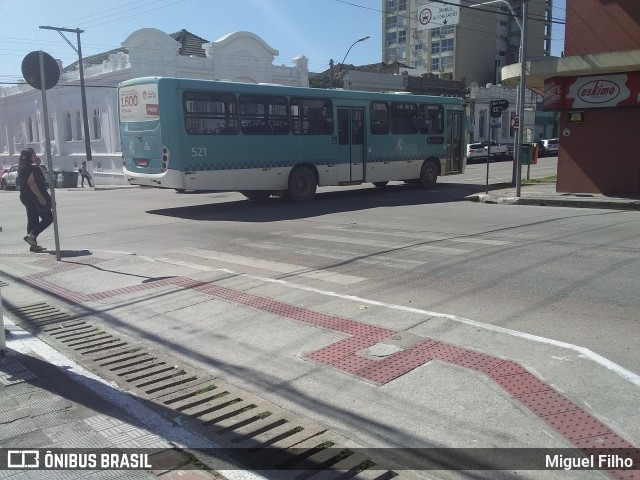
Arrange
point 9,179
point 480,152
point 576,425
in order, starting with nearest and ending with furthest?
1. point 576,425
2. point 9,179
3. point 480,152

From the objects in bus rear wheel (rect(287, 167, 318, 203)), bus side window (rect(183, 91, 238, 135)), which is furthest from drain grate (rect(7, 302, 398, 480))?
bus rear wheel (rect(287, 167, 318, 203))

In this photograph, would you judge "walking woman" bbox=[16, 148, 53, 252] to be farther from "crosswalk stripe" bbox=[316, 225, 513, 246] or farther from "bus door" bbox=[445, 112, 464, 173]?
"bus door" bbox=[445, 112, 464, 173]

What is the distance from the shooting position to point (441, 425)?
399 cm

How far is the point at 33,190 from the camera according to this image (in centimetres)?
1041

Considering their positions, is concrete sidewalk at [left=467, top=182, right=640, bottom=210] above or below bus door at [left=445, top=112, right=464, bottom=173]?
below

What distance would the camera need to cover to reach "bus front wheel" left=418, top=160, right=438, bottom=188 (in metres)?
21.7

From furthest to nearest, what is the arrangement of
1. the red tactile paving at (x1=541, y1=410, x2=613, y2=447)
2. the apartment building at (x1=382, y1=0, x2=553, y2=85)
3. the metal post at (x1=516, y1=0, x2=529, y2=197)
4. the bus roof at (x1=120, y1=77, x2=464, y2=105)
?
the apartment building at (x1=382, y1=0, x2=553, y2=85)
the metal post at (x1=516, y1=0, x2=529, y2=197)
the bus roof at (x1=120, y1=77, x2=464, y2=105)
the red tactile paving at (x1=541, y1=410, x2=613, y2=447)

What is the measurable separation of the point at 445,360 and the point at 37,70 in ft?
24.8

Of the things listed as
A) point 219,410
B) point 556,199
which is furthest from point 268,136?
point 219,410

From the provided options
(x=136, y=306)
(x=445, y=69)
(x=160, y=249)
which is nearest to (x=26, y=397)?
(x=136, y=306)

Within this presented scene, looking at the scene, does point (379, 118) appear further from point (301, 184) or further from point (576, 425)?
point (576, 425)

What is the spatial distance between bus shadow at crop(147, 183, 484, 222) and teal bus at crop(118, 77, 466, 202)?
1.84 feet

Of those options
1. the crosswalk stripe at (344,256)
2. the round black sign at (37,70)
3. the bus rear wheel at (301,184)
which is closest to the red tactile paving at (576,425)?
the crosswalk stripe at (344,256)

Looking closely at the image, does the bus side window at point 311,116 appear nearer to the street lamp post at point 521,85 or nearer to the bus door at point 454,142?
the street lamp post at point 521,85
